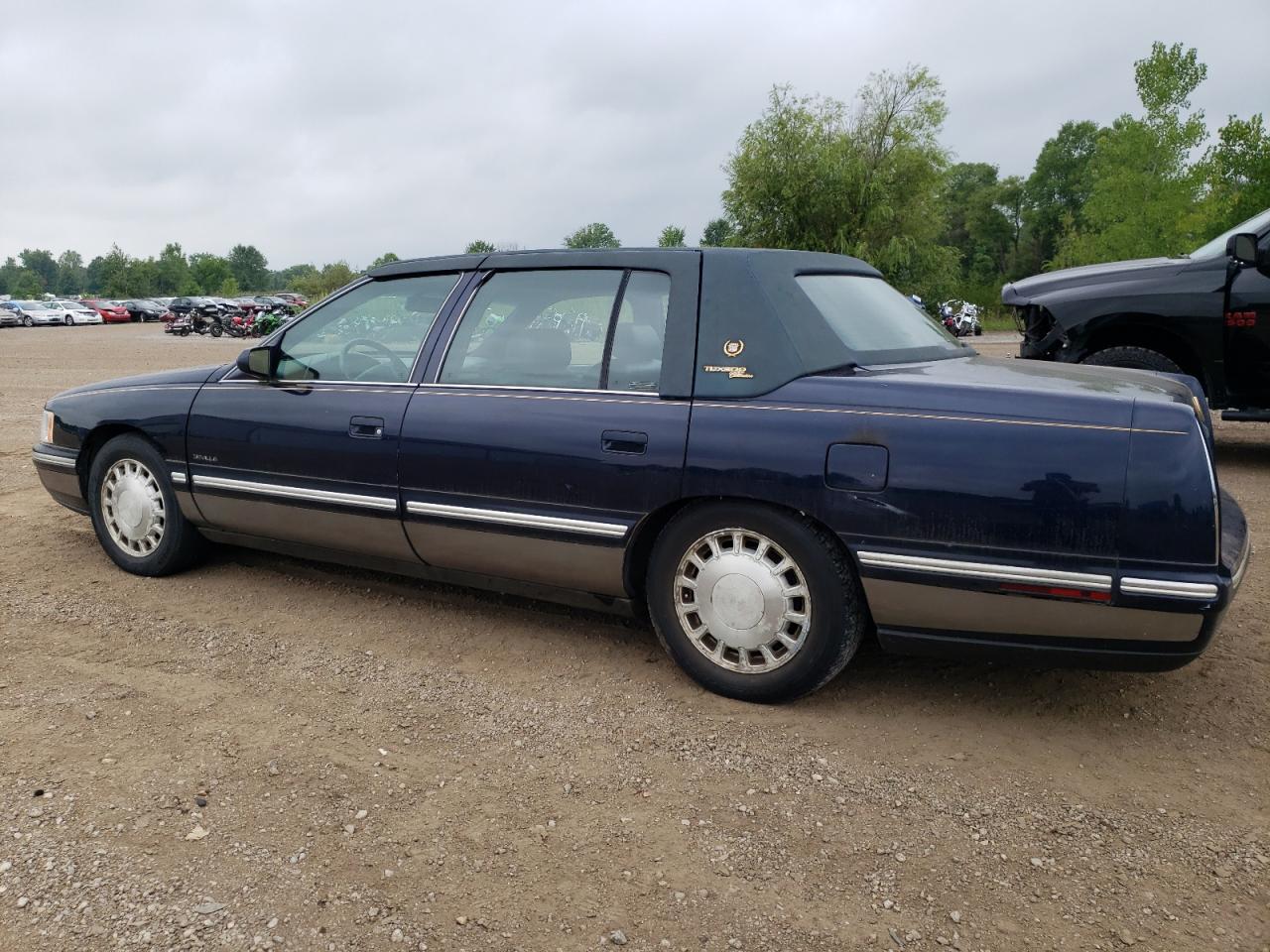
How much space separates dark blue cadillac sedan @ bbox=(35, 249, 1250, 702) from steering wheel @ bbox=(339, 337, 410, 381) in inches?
0.4

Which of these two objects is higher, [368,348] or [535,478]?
[368,348]

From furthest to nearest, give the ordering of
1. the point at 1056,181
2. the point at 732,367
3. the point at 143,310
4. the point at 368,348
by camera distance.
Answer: the point at 1056,181
the point at 143,310
the point at 368,348
the point at 732,367

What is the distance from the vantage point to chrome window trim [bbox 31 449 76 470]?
4.90 meters

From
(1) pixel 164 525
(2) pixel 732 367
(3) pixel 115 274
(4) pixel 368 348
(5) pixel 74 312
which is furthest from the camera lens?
(3) pixel 115 274

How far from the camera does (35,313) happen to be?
49.4 meters

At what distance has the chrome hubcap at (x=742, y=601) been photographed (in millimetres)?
3230

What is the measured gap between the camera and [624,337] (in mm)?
3576

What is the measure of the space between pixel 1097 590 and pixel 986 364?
3.52 feet

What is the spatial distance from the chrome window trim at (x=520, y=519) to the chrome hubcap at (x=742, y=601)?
30 centimetres

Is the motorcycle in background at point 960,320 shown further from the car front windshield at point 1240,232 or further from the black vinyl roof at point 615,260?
the black vinyl roof at point 615,260

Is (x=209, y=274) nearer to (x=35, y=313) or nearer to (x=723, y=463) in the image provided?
(x=35, y=313)

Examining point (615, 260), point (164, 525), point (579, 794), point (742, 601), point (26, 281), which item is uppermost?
point (26, 281)

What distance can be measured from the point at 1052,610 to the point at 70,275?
179666 mm

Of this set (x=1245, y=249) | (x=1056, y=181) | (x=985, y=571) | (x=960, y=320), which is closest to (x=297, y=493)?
(x=985, y=571)
